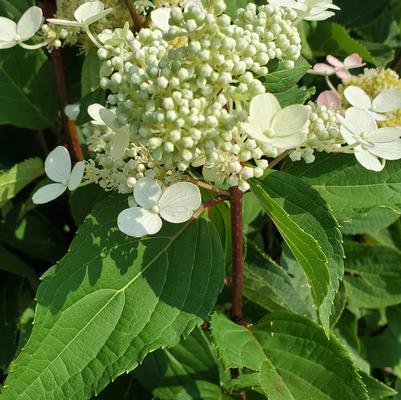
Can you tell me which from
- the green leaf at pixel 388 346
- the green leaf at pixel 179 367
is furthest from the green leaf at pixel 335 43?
the green leaf at pixel 179 367

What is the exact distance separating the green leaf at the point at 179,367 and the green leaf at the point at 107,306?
39 cm

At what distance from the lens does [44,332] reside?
1.00 meters

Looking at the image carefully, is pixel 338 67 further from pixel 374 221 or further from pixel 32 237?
pixel 32 237

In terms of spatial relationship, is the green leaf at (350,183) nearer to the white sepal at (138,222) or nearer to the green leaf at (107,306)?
the green leaf at (107,306)

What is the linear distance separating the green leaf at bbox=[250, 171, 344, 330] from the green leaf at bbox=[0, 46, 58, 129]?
77 cm

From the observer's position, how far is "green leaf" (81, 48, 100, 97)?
4.69 ft

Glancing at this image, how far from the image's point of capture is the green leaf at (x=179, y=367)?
4.66 feet

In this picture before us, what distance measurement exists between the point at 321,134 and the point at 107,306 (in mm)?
443

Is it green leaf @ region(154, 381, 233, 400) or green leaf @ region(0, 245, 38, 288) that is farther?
green leaf @ region(0, 245, 38, 288)

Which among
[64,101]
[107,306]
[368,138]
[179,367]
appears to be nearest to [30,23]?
[64,101]

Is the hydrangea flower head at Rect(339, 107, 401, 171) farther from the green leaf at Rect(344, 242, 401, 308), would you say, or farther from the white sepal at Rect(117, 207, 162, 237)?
the green leaf at Rect(344, 242, 401, 308)

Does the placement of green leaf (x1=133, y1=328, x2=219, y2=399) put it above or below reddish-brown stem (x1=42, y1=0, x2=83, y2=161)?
below

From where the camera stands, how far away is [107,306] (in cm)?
103

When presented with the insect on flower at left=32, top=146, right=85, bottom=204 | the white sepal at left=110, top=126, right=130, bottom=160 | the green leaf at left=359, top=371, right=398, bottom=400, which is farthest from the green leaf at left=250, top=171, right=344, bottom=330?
the green leaf at left=359, top=371, right=398, bottom=400
